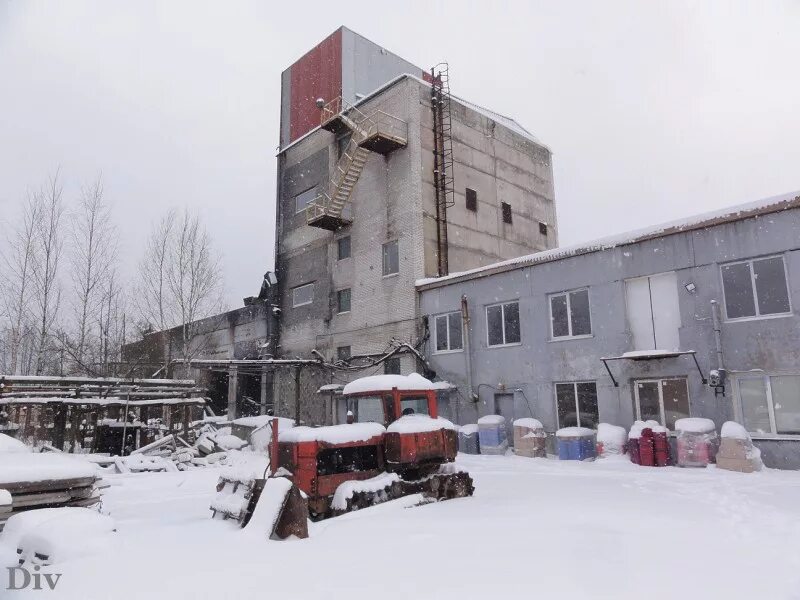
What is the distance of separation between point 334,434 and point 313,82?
2559cm

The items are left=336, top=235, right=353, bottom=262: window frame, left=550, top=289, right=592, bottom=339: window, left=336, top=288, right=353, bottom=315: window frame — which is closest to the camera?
left=550, top=289, right=592, bottom=339: window

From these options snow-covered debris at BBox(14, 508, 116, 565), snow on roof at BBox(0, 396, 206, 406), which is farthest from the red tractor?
snow on roof at BBox(0, 396, 206, 406)

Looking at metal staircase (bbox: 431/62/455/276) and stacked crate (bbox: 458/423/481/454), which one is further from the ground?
metal staircase (bbox: 431/62/455/276)

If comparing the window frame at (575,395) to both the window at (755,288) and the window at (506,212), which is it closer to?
the window at (755,288)

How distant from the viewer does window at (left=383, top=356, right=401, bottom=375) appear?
22.6m

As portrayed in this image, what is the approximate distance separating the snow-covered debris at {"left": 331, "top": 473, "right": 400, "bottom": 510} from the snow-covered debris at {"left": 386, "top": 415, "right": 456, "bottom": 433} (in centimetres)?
81

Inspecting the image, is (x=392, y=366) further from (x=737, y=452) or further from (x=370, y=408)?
(x=737, y=452)

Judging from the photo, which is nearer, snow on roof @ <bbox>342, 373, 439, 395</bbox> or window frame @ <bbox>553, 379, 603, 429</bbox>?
snow on roof @ <bbox>342, 373, 439, 395</bbox>

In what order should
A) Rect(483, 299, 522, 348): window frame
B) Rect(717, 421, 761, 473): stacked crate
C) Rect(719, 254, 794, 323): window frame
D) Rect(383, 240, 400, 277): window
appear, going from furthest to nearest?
1. Rect(383, 240, 400, 277): window
2. Rect(483, 299, 522, 348): window frame
3. Rect(719, 254, 794, 323): window frame
4. Rect(717, 421, 761, 473): stacked crate

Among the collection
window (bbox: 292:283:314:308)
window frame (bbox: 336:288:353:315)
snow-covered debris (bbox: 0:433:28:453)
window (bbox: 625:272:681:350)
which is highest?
window (bbox: 292:283:314:308)

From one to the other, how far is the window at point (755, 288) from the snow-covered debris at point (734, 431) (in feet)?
9.38

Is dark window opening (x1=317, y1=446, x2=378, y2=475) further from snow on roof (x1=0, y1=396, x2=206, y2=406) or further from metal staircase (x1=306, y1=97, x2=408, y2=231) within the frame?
metal staircase (x1=306, y1=97, x2=408, y2=231)

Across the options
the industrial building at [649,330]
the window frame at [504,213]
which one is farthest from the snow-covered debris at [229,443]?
the window frame at [504,213]

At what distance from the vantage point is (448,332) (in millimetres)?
21141
